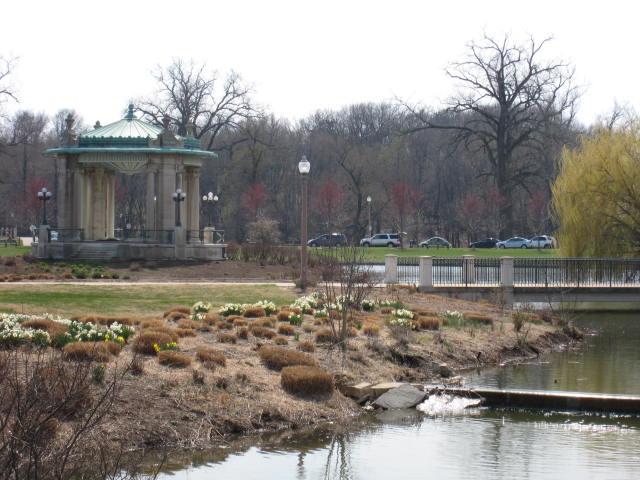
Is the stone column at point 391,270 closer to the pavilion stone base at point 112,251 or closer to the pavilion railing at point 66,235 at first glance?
the pavilion stone base at point 112,251

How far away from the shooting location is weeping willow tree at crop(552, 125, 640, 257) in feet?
121

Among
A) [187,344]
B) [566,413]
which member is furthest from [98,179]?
[566,413]

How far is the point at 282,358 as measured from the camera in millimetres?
18000

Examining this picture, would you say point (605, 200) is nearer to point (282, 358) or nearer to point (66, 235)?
point (282, 358)

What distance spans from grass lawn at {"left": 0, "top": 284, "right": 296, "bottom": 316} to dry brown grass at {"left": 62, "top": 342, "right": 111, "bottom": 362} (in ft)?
21.7

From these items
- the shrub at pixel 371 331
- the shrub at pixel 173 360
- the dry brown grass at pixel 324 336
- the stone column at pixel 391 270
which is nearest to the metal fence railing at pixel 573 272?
the stone column at pixel 391 270

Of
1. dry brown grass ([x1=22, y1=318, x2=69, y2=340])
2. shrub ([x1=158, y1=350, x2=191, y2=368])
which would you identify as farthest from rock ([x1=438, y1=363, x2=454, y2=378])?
dry brown grass ([x1=22, y1=318, x2=69, y2=340])

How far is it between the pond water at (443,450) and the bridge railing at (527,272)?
1657 centimetres

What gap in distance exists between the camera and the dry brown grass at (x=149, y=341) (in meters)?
17.0

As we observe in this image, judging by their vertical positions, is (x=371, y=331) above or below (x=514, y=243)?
below

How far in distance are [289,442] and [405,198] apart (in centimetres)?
6649

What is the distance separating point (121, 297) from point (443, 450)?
48.3ft

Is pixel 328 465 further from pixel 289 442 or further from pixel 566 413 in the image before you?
pixel 566 413

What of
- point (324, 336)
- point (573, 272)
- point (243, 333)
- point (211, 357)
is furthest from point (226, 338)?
point (573, 272)
